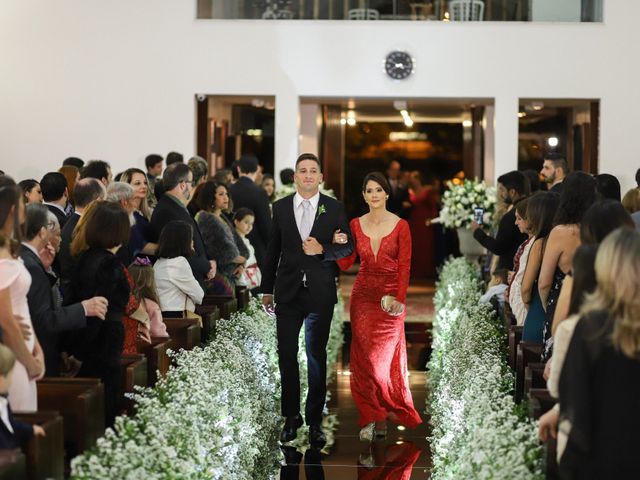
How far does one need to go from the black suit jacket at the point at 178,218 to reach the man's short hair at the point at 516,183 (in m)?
2.59

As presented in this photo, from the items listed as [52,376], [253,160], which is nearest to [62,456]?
[52,376]

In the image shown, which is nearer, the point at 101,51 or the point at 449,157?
the point at 101,51

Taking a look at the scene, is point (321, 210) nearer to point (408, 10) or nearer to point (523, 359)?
point (523, 359)

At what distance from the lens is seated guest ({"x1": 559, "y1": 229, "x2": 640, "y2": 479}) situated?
357 centimetres

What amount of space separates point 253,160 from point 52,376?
6.27 m

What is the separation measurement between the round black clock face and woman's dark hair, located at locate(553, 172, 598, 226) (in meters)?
9.74

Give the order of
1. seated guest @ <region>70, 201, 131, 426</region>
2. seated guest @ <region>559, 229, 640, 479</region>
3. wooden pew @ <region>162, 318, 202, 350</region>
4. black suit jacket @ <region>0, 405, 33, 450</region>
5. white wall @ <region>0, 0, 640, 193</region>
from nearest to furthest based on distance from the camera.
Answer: seated guest @ <region>559, 229, 640, 479</region>, black suit jacket @ <region>0, 405, 33, 450</region>, seated guest @ <region>70, 201, 131, 426</region>, wooden pew @ <region>162, 318, 202, 350</region>, white wall @ <region>0, 0, 640, 193</region>

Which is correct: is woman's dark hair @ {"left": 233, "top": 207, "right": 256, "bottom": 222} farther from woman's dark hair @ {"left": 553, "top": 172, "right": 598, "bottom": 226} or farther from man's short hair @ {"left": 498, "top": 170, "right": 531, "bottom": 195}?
woman's dark hair @ {"left": 553, "top": 172, "right": 598, "bottom": 226}

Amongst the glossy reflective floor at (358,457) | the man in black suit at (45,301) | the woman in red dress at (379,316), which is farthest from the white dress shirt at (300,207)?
the man in black suit at (45,301)

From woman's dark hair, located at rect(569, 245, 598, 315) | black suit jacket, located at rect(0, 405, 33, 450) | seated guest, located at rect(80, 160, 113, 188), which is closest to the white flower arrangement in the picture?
seated guest, located at rect(80, 160, 113, 188)

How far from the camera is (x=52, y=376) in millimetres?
5336

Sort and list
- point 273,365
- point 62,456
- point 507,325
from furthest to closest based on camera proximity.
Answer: point 273,365
point 507,325
point 62,456

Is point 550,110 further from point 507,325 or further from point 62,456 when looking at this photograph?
point 62,456

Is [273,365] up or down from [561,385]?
down
